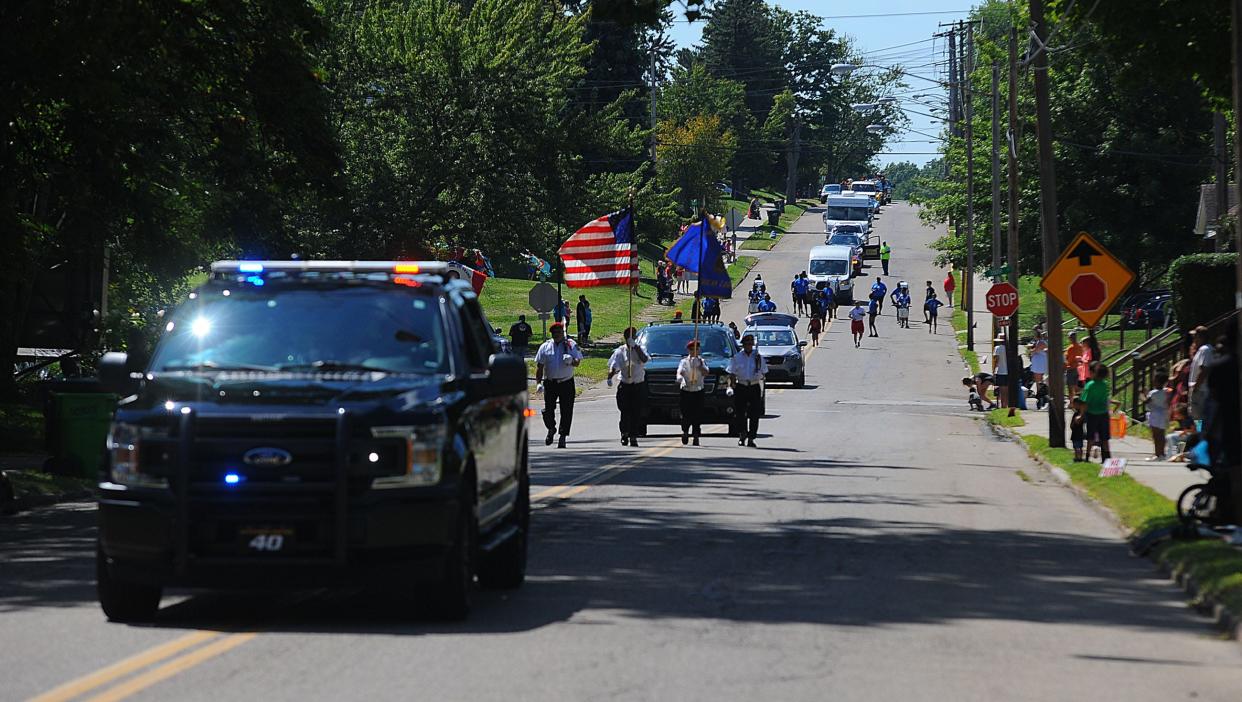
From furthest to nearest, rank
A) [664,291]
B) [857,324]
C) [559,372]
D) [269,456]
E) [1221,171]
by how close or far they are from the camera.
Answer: [664,291]
[857,324]
[1221,171]
[559,372]
[269,456]

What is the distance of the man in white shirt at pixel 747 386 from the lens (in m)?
27.2

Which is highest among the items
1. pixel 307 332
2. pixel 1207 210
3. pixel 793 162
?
pixel 793 162

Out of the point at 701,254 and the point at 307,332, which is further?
the point at 701,254

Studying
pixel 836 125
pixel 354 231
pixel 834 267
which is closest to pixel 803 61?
pixel 836 125

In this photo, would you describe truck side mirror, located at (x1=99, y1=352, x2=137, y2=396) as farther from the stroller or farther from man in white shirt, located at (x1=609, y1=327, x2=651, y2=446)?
the stroller

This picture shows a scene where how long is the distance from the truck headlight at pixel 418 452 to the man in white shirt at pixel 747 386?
1795 cm

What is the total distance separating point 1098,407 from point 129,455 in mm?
17111

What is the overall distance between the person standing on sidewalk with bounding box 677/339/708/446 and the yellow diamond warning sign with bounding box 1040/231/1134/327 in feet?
19.0

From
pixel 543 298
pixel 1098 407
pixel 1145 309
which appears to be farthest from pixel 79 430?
pixel 1145 309

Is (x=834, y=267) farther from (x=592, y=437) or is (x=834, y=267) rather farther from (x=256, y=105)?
(x=256, y=105)

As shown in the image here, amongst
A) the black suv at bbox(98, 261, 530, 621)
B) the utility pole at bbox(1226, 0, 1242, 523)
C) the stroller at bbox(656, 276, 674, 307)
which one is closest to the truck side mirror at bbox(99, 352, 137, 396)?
the black suv at bbox(98, 261, 530, 621)

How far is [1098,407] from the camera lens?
2383 centimetres

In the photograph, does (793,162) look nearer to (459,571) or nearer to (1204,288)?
(1204,288)

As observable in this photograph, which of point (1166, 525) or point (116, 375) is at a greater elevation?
point (116, 375)
